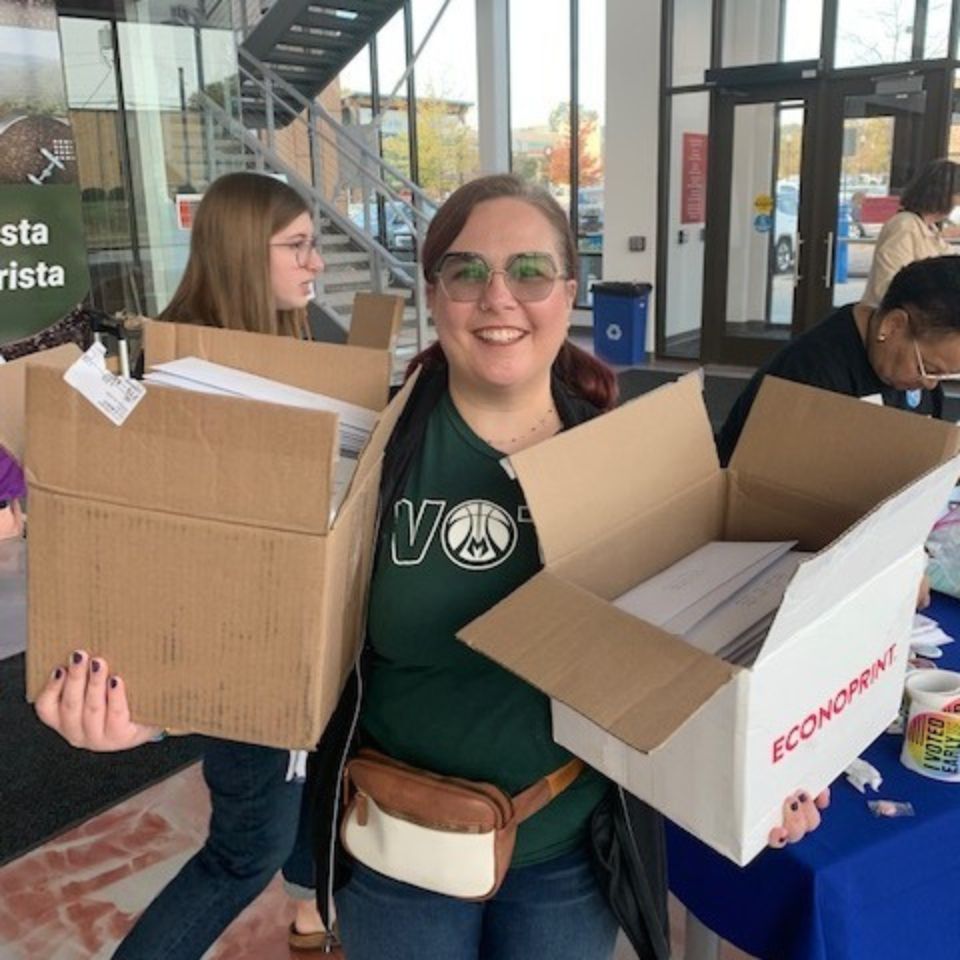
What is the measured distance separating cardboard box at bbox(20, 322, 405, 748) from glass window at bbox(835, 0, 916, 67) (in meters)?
7.58

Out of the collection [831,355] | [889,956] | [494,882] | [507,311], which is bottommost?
[889,956]

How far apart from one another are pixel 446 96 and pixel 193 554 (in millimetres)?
10410

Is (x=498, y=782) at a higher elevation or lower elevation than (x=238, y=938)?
higher

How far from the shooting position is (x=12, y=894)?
2186mm

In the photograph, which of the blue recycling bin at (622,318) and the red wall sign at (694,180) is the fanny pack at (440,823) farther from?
the red wall sign at (694,180)

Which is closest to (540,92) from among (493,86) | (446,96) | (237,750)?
(493,86)

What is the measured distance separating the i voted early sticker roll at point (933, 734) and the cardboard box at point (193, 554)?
0.76m

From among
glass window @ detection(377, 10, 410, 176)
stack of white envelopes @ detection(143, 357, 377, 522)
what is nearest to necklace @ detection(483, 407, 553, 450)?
stack of white envelopes @ detection(143, 357, 377, 522)

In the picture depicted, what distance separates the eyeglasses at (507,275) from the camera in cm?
114

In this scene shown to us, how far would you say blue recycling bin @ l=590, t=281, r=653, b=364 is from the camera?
818 cm

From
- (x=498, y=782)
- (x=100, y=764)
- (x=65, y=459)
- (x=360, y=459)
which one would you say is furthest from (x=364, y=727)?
(x=100, y=764)

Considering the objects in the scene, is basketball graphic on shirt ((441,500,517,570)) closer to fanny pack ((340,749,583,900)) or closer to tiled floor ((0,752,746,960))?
fanny pack ((340,749,583,900))

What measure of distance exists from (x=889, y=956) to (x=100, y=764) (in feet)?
7.20

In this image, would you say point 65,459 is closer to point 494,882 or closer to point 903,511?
point 494,882
